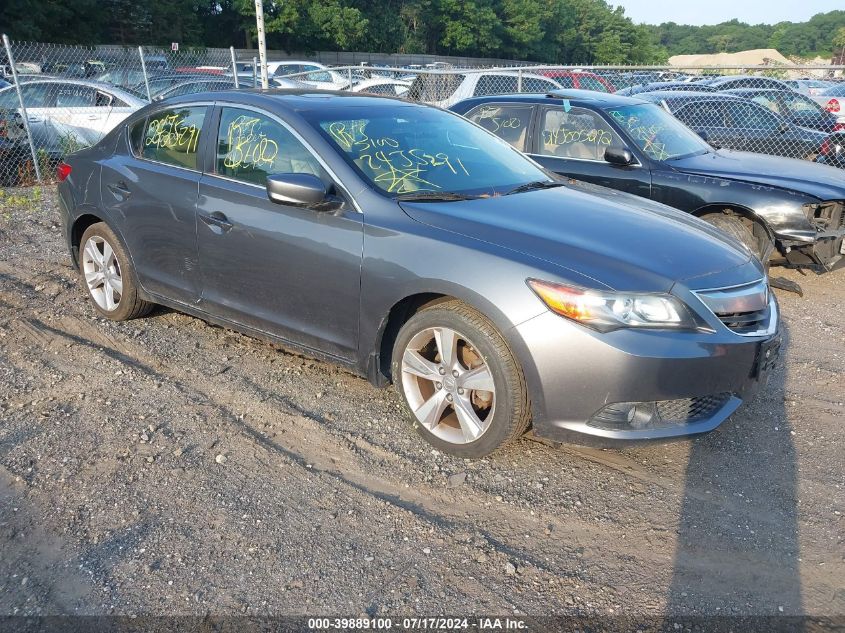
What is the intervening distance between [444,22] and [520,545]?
62594 mm

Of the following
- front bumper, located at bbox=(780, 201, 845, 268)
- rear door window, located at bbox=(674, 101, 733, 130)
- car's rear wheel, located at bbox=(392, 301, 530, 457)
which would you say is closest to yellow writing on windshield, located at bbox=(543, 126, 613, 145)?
front bumper, located at bbox=(780, 201, 845, 268)

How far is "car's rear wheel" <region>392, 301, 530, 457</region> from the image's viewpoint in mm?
3273

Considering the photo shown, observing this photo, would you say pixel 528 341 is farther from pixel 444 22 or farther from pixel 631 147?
pixel 444 22

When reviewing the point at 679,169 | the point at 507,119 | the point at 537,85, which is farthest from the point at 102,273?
the point at 537,85

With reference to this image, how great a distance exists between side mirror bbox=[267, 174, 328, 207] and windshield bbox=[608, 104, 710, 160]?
4.14 metres

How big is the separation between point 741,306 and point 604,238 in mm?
699

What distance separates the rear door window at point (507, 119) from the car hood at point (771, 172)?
149 centimetres

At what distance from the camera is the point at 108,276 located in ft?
17.3

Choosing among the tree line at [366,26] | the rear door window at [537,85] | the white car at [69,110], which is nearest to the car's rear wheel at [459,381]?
the white car at [69,110]

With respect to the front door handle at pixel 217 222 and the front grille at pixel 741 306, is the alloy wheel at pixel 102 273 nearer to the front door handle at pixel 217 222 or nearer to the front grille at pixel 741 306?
the front door handle at pixel 217 222

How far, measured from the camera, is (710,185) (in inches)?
253

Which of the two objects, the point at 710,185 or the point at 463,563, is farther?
the point at 710,185

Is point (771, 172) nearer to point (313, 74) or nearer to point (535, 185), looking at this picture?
point (535, 185)

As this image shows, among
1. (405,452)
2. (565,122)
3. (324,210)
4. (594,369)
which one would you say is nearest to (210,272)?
(324,210)
